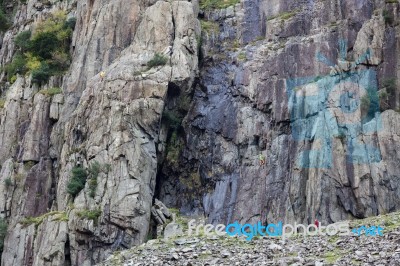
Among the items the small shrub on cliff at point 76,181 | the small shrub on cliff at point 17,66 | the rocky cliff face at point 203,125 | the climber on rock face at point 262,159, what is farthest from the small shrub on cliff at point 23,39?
the climber on rock face at point 262,159

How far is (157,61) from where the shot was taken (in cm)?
4866

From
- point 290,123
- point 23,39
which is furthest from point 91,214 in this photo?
point 23,39

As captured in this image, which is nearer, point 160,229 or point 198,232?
point 198,232

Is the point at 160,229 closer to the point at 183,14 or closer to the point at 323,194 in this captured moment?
the point at 323,194

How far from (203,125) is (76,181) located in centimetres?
909

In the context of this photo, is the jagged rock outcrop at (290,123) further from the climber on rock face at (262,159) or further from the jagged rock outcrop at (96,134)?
the jagged rock outcrop at (96,134)

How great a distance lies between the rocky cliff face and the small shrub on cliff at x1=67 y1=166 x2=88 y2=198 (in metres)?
0.34

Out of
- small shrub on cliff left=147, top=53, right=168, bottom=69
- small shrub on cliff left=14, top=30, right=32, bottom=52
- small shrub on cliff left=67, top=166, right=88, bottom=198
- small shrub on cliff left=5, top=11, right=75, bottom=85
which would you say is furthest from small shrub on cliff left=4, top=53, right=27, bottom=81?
small shrub on cliff left=67, top=166, right=88, bottom=198

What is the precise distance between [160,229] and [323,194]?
32.3 ft

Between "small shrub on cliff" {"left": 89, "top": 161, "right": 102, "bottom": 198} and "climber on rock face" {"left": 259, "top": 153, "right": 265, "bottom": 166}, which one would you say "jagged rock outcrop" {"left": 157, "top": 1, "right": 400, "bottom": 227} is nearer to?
"climber on rock face" {"left": 259, "top": 153, "right": 265, "bottom": 166}

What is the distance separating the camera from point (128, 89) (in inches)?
1880

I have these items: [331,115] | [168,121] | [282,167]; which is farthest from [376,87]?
[168,121]

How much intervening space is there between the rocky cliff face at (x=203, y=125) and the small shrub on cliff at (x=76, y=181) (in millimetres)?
339

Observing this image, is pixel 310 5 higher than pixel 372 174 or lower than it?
higher
